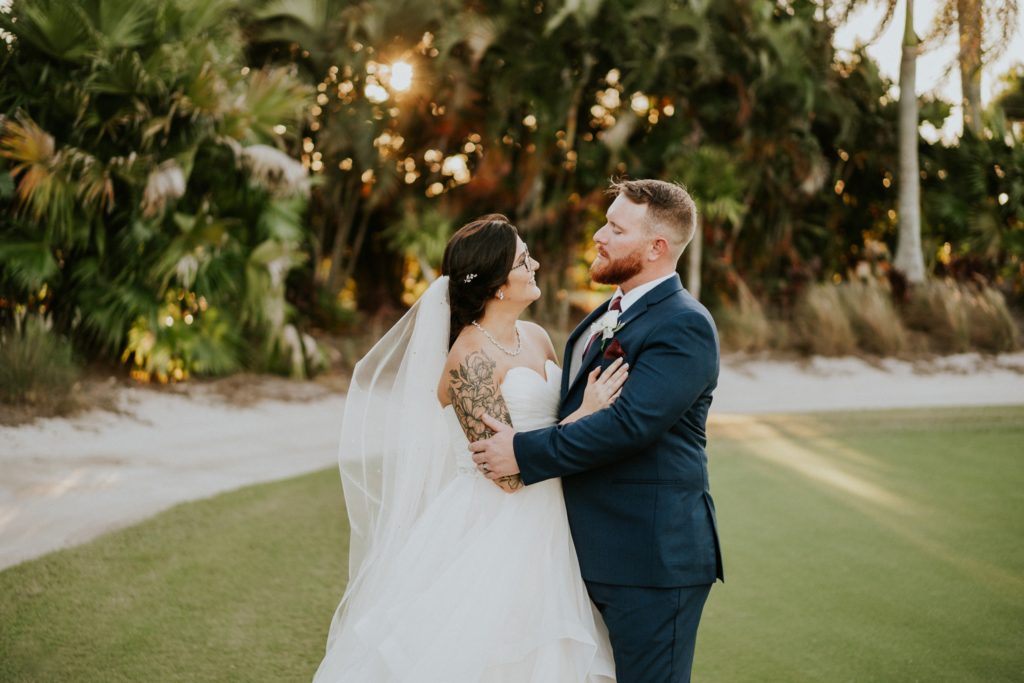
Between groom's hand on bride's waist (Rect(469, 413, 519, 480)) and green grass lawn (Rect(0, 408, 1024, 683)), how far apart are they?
1.48 metres

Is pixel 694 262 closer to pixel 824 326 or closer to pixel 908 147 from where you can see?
pixel 824 326

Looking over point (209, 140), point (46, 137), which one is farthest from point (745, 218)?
point (46, 137)

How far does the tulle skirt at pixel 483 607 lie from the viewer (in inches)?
110

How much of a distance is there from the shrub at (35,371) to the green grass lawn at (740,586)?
2.84m

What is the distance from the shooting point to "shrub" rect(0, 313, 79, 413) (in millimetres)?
7941

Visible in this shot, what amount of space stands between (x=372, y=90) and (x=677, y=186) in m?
11.6

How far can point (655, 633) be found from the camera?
2.66 metres

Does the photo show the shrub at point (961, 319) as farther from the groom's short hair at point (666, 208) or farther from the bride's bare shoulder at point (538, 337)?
the groom's short hair at point (666, 208)

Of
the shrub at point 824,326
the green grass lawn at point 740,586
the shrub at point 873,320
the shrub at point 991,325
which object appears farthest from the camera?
the shrub at point 991,325

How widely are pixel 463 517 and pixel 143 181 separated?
728 cm

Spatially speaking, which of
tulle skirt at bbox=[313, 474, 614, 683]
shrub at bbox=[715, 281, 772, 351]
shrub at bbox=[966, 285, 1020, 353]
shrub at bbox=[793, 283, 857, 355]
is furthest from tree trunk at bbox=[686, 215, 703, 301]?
tulle skirt at bbox=[313, 474, 614, 683]

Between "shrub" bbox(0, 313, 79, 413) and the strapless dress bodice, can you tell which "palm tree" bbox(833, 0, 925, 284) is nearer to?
Answer: "shrub" bbox(0, 313, 79, 413)

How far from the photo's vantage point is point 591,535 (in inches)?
110

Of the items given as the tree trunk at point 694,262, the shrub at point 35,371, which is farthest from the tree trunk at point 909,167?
the shrub at point 35,371
